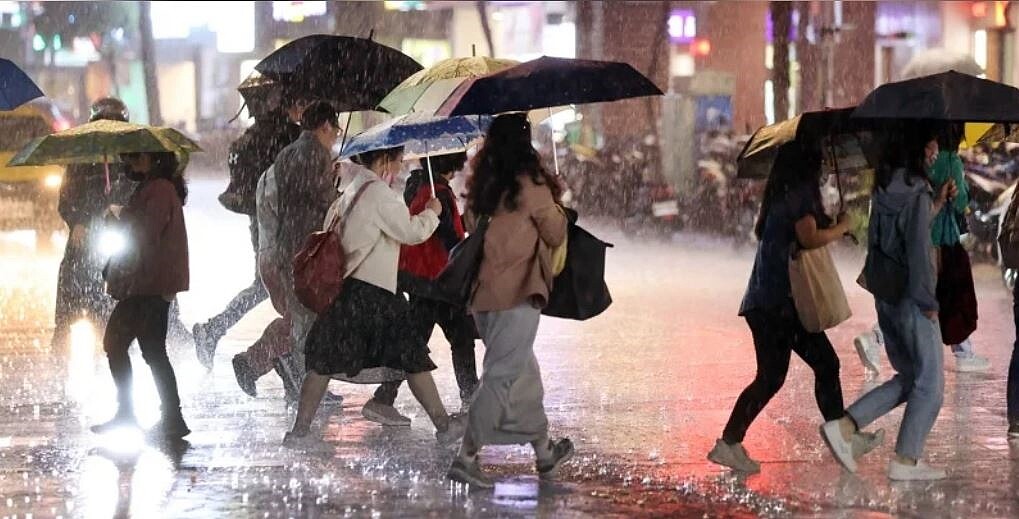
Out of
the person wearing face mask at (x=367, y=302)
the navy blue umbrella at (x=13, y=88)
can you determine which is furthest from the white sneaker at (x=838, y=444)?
the navy blue umbrella at (x=13, y=88)

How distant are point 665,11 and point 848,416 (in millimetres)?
31846

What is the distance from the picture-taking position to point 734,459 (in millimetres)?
7633

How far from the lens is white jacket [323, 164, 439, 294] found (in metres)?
8.09

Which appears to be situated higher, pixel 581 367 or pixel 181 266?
pixel 181 266

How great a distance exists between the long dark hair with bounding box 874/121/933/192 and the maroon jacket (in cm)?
336

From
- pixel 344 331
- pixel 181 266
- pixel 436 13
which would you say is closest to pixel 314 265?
pixel 344 331

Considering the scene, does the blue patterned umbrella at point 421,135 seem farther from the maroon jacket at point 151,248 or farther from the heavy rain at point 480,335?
the maroon jacket at point 151,248

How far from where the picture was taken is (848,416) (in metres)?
7.67

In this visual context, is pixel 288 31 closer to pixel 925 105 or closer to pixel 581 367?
pixel 581 367

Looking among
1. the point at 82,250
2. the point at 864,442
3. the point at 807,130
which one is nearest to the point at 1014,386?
the point at 864,442

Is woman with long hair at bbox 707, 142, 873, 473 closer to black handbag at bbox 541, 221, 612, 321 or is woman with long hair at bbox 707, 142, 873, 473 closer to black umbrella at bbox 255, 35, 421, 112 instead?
black handbag at bbox 541, 221, 612, 321

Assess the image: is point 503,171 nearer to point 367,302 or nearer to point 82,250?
point 367,302

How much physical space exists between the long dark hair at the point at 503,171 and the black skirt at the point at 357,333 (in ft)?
3.39

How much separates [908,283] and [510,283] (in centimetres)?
163
